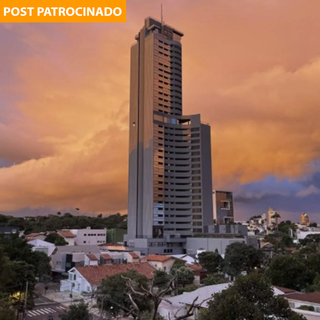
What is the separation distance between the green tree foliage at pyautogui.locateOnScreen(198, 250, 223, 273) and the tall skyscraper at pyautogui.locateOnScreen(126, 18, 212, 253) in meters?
47.1

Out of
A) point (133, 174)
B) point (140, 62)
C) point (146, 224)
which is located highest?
point (140, 62)

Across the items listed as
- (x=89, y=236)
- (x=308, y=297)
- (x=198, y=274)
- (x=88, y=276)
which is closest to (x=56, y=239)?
(x=89, y=236)

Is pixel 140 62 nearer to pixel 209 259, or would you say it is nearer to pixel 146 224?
pixel 146 224

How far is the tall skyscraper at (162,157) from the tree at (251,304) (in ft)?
320

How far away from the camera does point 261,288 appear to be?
2347cm

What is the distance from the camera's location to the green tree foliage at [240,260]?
6988cm

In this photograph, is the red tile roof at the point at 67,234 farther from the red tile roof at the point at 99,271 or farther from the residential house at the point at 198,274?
the residential house at the point at 198,274

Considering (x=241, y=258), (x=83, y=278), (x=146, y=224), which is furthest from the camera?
(x=146, y=224)

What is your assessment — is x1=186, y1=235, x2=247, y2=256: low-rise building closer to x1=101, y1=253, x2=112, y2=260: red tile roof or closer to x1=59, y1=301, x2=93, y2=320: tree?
x1=101, y1=253, x2=112, y2=260: red tile roof

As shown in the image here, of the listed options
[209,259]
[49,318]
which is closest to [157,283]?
[49,318]

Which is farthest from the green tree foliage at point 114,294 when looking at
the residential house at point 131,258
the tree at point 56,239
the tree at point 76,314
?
the tree at point 56,239

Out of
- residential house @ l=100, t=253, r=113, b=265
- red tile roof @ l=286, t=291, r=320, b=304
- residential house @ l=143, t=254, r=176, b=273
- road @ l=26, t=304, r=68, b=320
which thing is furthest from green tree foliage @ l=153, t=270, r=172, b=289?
residential house @ l=100, t=253, r=113, b=265

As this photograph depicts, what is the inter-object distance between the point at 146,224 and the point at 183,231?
15.7 metres

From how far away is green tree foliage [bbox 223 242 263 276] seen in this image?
69.9 meters
